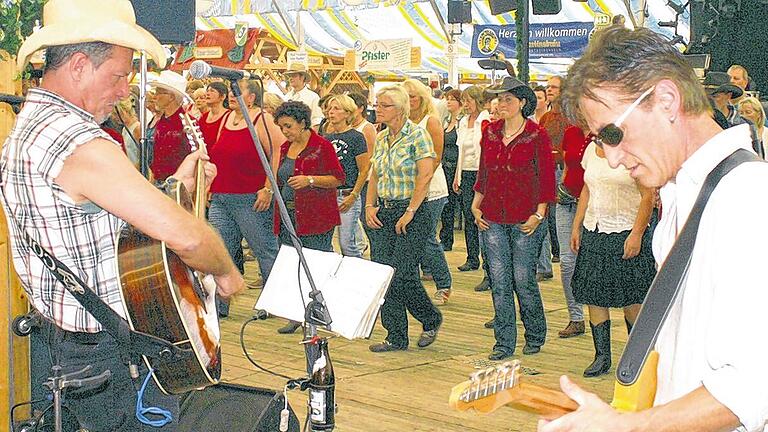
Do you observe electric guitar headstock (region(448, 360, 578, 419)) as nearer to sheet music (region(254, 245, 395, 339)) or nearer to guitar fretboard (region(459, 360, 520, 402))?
guitar fretboard (region(459, 360, 520, 402))

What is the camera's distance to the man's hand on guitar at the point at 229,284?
310cm

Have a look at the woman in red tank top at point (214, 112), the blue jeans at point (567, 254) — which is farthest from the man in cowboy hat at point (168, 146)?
the blue jeans at point (567, 254)

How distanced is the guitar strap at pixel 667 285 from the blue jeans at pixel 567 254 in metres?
4.78

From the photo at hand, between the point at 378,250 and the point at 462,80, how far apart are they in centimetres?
1577

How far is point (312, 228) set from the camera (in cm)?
712

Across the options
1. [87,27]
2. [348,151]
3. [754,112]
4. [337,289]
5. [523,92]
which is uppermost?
[87,27]

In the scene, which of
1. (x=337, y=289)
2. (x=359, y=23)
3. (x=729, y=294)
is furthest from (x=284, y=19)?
(x=729, y=294)

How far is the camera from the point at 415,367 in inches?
254

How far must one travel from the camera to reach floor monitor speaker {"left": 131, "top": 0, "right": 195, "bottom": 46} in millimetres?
5391

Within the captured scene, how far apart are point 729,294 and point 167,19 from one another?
4.21 metres

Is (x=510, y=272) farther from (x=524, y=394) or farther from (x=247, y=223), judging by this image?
(x=524, y=394)

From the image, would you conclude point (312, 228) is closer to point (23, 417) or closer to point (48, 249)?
point (23, 417)

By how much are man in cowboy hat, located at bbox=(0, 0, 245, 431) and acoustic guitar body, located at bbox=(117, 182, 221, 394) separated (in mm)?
48

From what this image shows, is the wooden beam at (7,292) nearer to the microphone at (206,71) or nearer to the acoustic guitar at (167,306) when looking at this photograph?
the microphone at (206,71)
